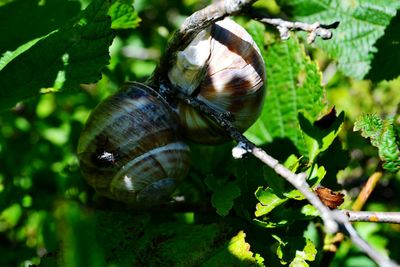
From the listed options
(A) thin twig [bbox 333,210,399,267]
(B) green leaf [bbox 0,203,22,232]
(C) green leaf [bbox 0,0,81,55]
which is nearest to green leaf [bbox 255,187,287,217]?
(A) thin twig [bbox 333,210,399,267]

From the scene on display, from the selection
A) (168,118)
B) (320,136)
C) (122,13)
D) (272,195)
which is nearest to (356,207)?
(320,136)

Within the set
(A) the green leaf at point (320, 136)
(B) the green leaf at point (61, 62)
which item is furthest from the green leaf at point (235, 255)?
(B) the green leaf at point (61, 62)

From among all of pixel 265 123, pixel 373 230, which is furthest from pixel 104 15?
pixel 373 230

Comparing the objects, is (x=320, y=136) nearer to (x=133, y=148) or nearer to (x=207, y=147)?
(x=207, y=147)

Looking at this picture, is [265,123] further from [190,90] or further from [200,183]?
[190,90]

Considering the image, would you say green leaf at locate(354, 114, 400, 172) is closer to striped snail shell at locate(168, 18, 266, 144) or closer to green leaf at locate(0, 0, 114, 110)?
striped snail shell at locate(168, 18, 266, 144)

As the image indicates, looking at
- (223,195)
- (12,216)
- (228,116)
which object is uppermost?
(228,116)
